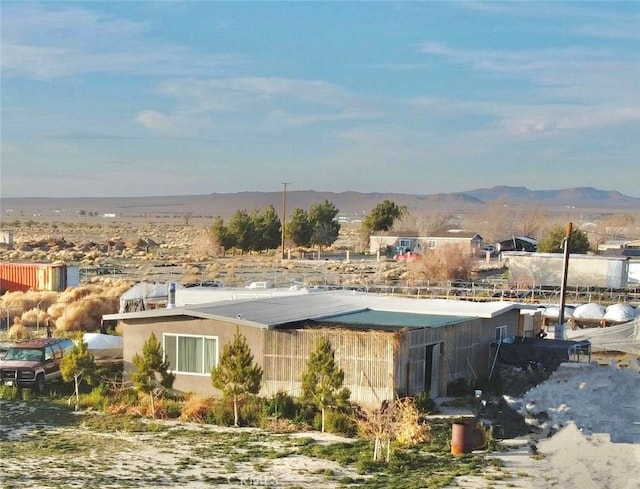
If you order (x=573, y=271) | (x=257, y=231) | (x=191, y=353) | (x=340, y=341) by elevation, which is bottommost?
(x=191, y=353)

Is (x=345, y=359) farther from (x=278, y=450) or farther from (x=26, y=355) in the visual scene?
(x=26, y=355)

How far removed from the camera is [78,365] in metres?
21.2

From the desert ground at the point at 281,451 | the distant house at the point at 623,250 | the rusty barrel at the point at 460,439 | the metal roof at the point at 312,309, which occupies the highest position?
the distant house at the point at 623,250

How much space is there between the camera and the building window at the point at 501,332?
24.4m

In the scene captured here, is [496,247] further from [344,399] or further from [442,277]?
[344,399]

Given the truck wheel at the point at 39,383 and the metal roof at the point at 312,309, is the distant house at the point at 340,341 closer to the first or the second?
the metal roof at the point at 312,309

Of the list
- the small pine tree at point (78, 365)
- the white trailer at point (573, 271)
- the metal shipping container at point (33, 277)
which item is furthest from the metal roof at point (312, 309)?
the white trailer at point (573, 271)

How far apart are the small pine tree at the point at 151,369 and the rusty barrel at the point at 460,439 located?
681cm

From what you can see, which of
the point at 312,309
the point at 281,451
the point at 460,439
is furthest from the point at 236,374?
the point at 460,439

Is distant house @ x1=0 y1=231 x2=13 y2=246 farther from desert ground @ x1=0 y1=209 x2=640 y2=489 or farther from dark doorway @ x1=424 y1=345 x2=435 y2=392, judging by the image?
dark doorway @ x1=424 y1=345 x2=435 y2=392

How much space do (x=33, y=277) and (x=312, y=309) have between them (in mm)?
26085

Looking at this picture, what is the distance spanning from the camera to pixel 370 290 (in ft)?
144

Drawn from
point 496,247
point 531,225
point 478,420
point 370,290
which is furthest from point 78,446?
point 531,225

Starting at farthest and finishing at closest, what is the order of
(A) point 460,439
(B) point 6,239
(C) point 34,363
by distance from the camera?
(B) point 6,239 < (C) point 34,363 < (A) point 460,439
